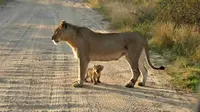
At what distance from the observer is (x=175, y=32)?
1466 centimetres

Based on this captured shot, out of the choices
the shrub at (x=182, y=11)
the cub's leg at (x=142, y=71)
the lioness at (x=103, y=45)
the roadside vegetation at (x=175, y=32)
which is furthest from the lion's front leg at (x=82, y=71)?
the shrub at (x=182, y=11)

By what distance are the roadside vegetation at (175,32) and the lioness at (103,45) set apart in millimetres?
1097

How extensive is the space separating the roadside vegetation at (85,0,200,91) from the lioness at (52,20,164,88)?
3.60 ft

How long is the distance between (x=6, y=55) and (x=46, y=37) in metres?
4.42

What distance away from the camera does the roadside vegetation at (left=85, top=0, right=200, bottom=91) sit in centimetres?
1012

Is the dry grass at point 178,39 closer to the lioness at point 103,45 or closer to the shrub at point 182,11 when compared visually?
the shrub at point 182,11

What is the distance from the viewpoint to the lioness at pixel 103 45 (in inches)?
355

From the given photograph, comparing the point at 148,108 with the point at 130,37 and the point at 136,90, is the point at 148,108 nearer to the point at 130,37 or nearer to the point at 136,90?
the point at 136,90

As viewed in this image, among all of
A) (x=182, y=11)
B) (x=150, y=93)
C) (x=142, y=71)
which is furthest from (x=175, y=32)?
(x=150, y=93)

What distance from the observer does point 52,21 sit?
885 inches

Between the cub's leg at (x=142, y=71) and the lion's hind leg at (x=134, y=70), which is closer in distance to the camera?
the lion's hind leg at (x=134, y=70)

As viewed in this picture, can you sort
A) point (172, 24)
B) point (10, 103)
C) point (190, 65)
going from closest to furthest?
point (10, 103)
point (190, 65)
point (172, 24)

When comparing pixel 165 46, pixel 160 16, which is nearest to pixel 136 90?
pixel 165 46

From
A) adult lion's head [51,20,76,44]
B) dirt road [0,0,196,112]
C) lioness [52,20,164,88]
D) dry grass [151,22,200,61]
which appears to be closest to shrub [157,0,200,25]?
dry grass [151,22,200,61]
